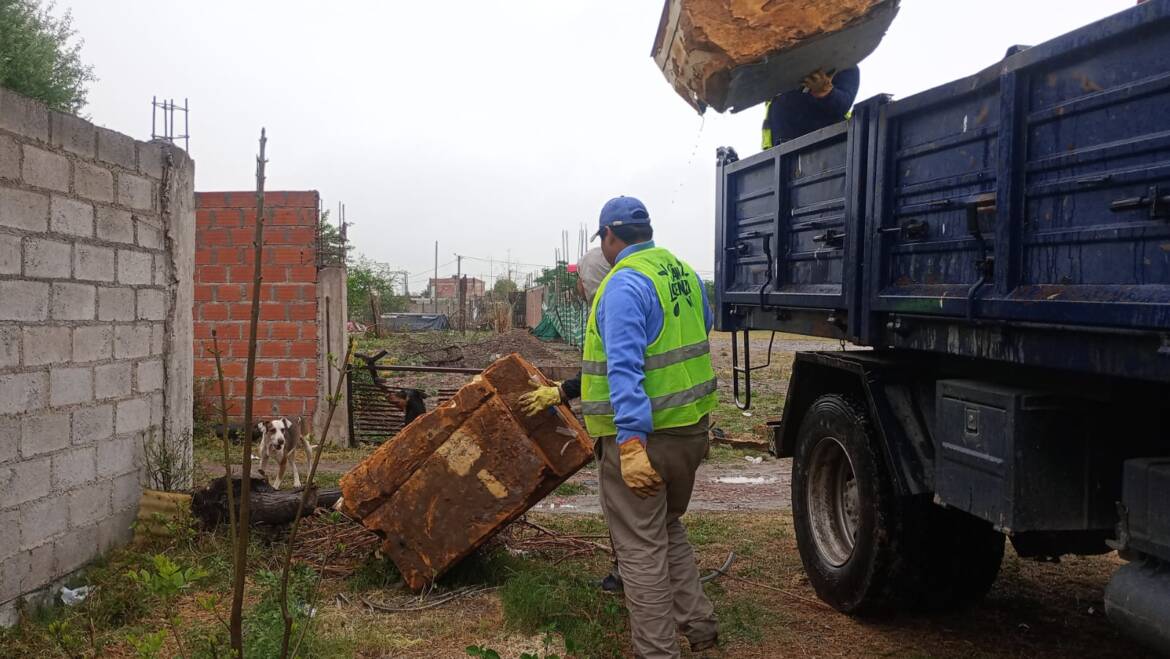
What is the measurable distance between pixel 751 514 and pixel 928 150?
149 inches

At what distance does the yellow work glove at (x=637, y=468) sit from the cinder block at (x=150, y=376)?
336 centimetres

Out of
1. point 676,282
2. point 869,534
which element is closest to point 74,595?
point 676,282

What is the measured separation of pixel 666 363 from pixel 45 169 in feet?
10.9

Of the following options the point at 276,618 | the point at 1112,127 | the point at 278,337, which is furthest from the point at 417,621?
the point at 278,337

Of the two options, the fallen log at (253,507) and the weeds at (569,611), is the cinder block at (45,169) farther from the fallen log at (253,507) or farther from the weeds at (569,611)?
the weeds at (569,611)

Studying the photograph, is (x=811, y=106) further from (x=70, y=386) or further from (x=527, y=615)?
(x=70, y=386)

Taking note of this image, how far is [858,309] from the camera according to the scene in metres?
3.75

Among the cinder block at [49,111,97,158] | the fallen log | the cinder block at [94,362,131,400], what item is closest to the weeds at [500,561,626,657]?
the fallen log

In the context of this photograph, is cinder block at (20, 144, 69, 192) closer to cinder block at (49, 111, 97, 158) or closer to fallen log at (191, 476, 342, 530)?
cinder block at (49, 111, 97, 158)

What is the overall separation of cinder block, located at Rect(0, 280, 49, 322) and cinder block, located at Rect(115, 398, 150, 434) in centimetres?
85

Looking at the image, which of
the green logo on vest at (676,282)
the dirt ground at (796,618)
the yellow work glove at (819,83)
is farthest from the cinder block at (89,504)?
the yellow work glove at (819,83)

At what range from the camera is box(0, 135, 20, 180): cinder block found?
410 centimetres

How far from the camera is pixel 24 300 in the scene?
4219 mm

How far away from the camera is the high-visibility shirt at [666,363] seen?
139 inches
